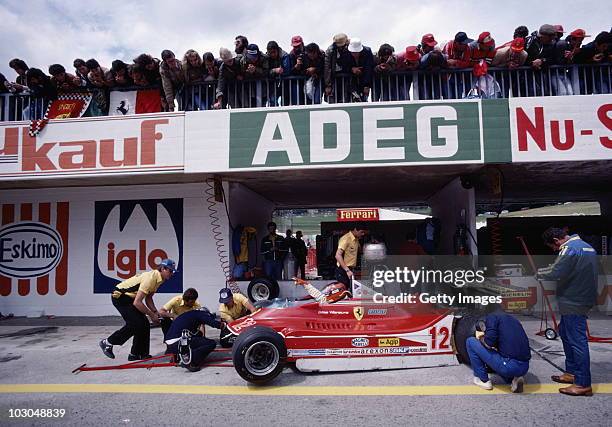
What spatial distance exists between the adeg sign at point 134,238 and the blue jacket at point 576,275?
751 centimetres

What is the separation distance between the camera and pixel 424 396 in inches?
160

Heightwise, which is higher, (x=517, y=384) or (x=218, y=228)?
(x=218, y=228)

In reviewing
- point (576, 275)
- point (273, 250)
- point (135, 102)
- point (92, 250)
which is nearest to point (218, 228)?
point (273, 250)

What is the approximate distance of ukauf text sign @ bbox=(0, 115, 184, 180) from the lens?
7.86m

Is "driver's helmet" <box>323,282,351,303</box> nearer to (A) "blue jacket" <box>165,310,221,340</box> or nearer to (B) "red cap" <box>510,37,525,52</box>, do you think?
(A) "blue jacket" <box>165,310,221,340</box>

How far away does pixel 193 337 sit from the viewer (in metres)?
5.11

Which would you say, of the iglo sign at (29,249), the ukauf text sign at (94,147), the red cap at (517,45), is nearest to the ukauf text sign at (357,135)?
the ukauf text sign at (94,147)

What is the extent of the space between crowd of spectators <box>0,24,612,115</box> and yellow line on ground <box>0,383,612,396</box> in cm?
563

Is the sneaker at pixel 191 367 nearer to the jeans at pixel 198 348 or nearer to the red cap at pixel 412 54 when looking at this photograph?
the jeans at pixel 198 348

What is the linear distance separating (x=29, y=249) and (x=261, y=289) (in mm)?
5960

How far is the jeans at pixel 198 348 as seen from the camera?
16.3 ft

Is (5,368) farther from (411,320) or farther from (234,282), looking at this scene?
(411,320)

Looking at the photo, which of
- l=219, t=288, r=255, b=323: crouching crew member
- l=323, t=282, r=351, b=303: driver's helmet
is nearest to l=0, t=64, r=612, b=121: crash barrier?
l=323, t=282, r=351, b=303: driver's helmet

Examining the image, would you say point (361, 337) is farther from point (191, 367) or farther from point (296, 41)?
point (296, 41)
